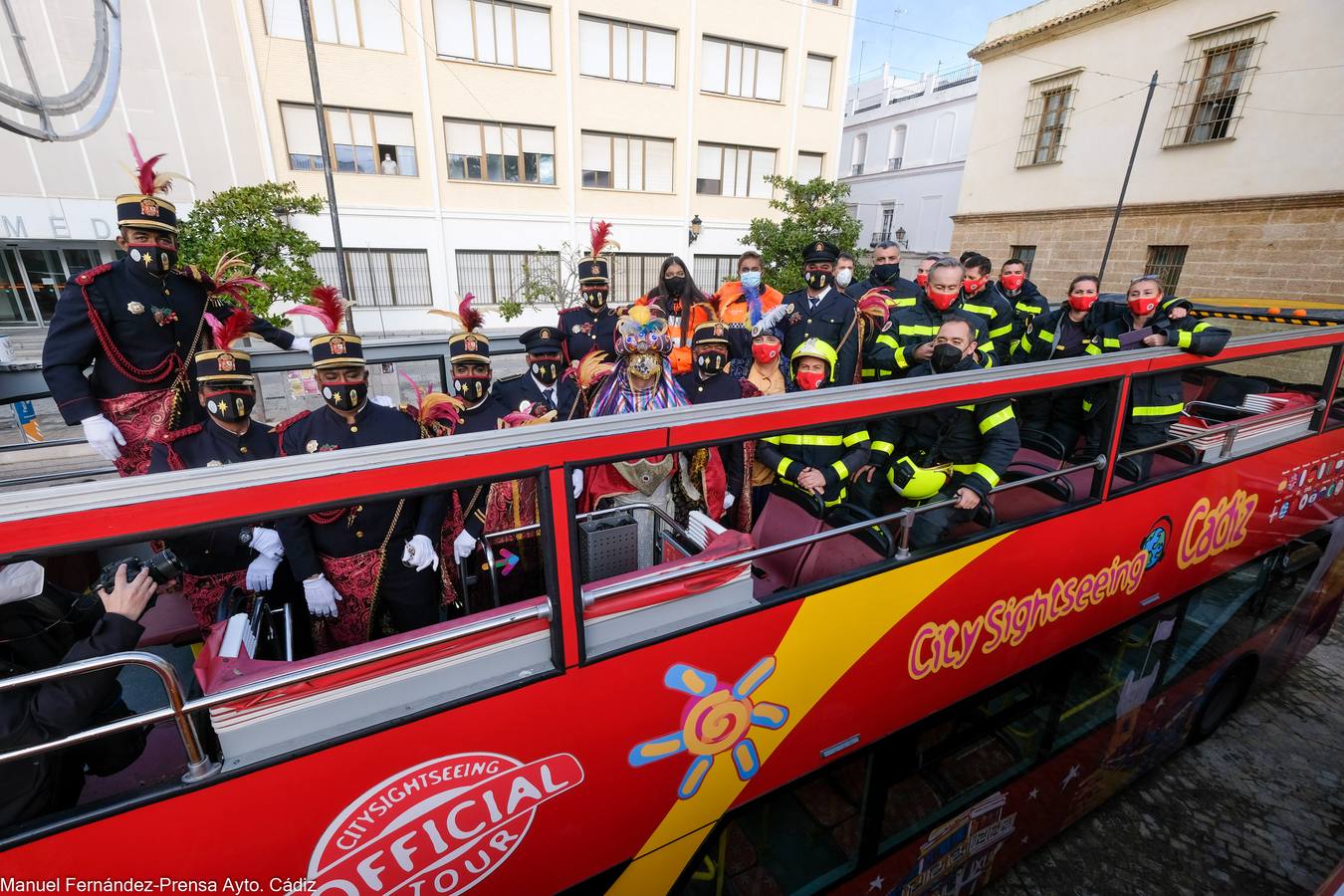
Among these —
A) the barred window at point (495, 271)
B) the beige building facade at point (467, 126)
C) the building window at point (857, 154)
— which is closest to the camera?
the beige building facade at point (467, 126)

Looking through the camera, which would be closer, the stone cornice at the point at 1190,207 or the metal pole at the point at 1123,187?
the stone cornice at the point at 1190,207

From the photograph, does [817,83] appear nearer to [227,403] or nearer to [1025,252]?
[1025,252]

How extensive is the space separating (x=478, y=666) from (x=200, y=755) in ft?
2.10

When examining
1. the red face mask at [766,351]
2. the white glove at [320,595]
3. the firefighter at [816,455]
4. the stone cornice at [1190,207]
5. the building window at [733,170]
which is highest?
the building window at [733,170]

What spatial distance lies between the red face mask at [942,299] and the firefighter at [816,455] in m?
1.36

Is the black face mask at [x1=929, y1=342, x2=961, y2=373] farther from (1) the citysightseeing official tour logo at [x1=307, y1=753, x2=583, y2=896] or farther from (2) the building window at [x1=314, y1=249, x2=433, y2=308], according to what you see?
(2) the building window at [x1=314, y1=249, x2=433, y2=308]

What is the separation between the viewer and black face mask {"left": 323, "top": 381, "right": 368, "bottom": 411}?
9.09 feet

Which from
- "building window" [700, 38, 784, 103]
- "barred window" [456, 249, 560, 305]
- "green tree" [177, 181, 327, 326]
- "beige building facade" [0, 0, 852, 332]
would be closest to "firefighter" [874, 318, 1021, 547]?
"green tree" [177, 181, 327, 326]

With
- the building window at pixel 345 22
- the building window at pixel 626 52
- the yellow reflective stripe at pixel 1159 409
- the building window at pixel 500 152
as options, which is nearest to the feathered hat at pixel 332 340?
the yellow reflective stripe at pixel 1159 409

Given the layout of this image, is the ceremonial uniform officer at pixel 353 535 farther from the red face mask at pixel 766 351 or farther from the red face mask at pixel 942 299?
the red face mask at pixel 942 299

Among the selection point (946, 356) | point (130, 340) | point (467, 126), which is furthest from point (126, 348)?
point (467, 126)

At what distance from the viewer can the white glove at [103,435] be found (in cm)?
307

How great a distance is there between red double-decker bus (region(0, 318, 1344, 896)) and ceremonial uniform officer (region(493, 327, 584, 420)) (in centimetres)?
111

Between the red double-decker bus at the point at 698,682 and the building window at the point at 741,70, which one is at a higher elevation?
the building window at the point at 741,70
